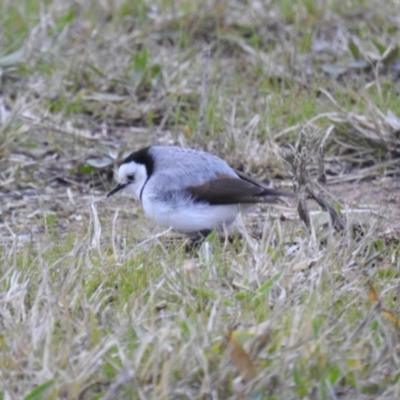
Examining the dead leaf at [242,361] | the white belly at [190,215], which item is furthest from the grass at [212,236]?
the white belly at [190,215]

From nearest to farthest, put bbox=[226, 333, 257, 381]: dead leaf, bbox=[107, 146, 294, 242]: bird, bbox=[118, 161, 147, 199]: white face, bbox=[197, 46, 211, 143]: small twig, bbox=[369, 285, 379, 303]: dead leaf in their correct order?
bbox=[226, 333, 257, 381]: dead leaf, bbox=[369, 285, 379, 303]: dead leaf, bbox=[107, 146, 294, 242]: bird, bbox=[118, 161, 147, 199]: white face, bbox=[197, 46, 211, 143]: small twig

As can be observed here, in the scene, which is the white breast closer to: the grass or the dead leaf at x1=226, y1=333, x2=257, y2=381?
the grass

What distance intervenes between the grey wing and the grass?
18 cm

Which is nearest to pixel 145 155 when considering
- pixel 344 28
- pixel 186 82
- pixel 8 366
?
pixel 186 82

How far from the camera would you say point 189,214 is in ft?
14.6

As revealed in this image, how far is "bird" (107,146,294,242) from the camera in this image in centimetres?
446

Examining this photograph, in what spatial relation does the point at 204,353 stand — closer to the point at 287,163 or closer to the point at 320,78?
the point at 287,163

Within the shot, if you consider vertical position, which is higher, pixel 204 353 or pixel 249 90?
pixel 204 353

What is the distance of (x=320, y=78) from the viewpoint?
6.48m

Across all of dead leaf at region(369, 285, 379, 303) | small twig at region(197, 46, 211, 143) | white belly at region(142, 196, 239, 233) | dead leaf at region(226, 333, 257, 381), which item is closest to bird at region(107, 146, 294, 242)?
white belly at region(142, 196, 239, 233)

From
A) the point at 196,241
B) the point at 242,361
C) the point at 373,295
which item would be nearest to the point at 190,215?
the point at 196,241

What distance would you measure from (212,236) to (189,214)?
0.40 m

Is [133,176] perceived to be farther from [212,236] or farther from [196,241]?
[212,236]

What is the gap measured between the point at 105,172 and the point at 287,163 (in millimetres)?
1647
